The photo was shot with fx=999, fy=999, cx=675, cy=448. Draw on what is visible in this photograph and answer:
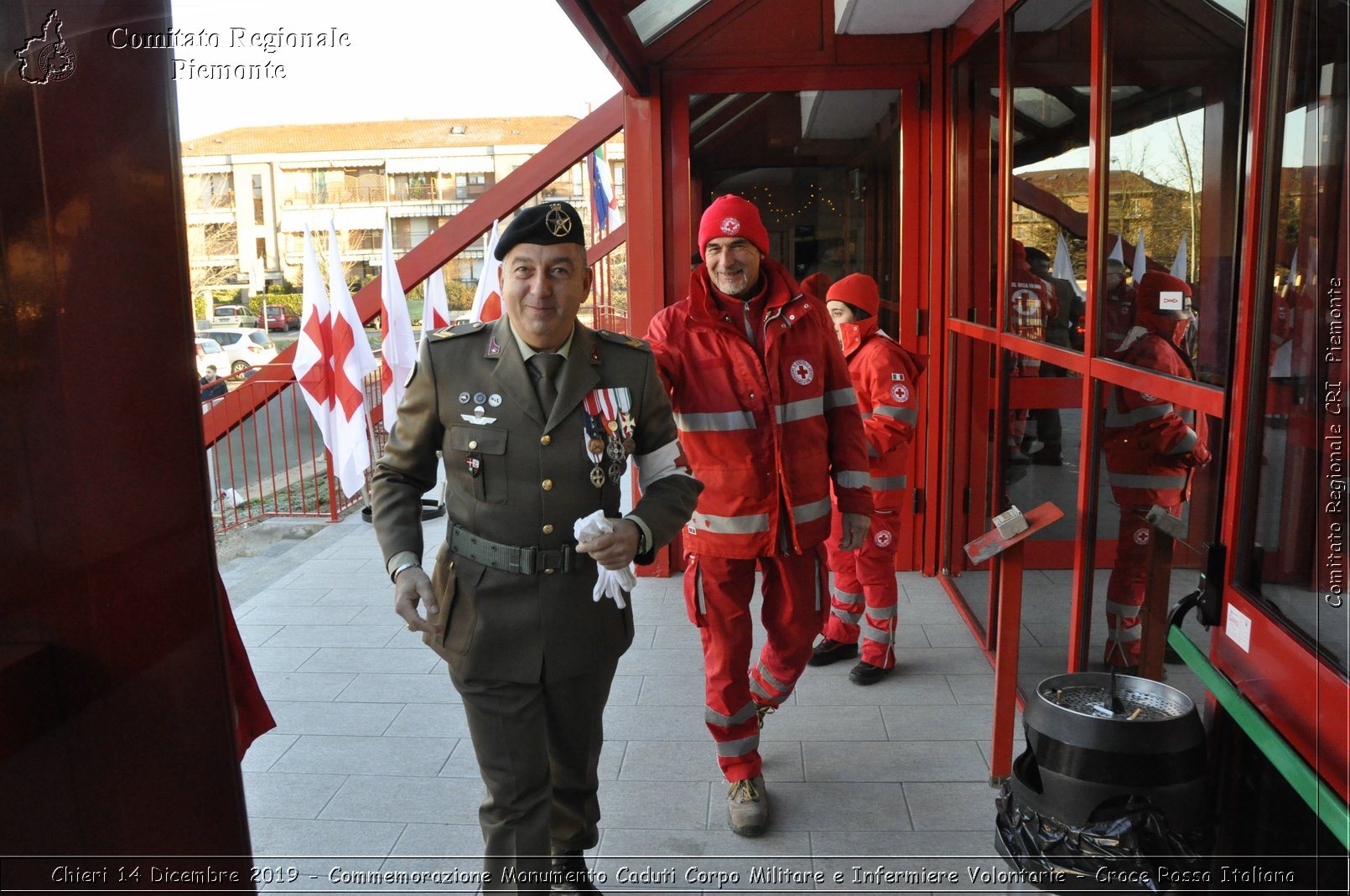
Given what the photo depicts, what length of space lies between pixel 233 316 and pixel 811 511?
16.4m

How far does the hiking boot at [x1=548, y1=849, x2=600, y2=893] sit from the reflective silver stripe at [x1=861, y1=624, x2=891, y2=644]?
203 centimetres

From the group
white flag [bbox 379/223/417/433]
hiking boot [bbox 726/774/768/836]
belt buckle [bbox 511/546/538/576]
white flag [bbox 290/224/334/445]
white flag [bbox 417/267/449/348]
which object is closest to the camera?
belt buckle [bbox 511/546/538/576]

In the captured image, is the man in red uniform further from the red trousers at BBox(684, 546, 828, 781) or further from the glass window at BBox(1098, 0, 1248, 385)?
the red trousers at BBox(684, 546, 828, 781)

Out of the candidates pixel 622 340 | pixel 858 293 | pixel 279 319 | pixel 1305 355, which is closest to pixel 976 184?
pixel 858 293

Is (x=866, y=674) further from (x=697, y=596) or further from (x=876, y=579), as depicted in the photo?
(x=697, y=596)

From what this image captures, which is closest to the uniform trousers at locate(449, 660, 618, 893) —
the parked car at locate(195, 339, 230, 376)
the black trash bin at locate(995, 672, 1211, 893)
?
the black trash bin at locate(995, 672, 1211, 893)

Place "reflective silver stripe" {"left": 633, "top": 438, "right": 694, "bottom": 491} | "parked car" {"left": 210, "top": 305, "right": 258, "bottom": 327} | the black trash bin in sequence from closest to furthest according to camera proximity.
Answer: the black trash bin
"reflective silver stripe" {"left": 633, "top": 438, "right": 694, "bottom": 491}
"parked car" {"left": 210, "top": 305, "right": 258, "bottom": 327}

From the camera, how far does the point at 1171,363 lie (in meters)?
2.78

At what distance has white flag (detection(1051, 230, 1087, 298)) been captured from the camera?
11.8 feet

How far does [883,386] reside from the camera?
4387 millimetres

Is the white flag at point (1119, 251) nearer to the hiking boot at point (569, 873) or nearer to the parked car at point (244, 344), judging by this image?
the hiking boot at point (569, 873)

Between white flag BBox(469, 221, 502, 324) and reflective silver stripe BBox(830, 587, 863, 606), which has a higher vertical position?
white flag BBox(469, 221, 502, 324)


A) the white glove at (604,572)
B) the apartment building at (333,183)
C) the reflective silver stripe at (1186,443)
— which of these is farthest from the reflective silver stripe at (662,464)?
the apartment building at (333,183)

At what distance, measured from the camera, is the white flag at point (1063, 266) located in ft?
11.8
